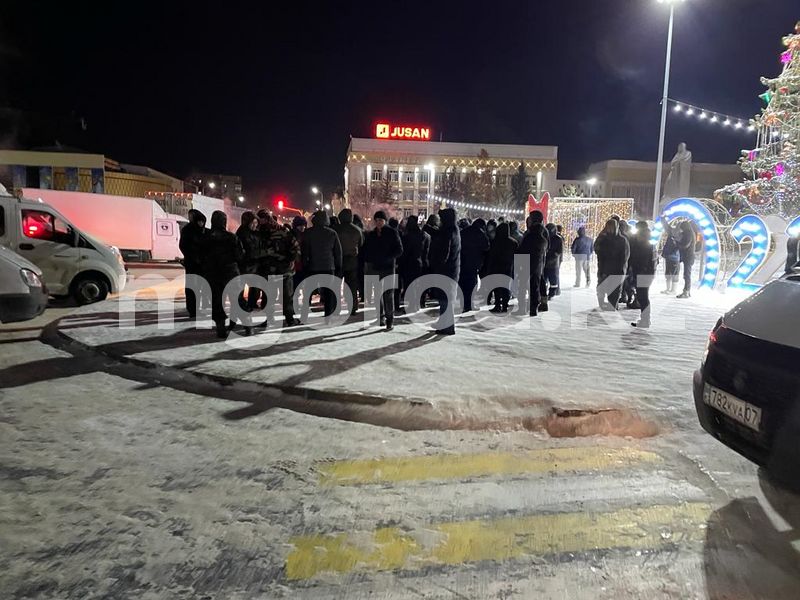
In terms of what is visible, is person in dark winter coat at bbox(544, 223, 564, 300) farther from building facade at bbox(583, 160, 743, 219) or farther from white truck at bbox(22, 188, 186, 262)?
building facade at bbox(583, 160, 743, 219)

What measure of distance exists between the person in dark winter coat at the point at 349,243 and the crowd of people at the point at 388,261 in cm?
2

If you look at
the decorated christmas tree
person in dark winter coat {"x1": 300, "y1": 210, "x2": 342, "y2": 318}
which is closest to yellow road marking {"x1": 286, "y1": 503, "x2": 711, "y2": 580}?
person in dark winter coat {"x1": 300, "y1": 210, "x2": 342, "y2": 318}

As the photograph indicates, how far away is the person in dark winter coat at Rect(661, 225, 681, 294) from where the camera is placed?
1433cm

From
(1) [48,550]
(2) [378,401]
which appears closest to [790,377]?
(2) [378,401]

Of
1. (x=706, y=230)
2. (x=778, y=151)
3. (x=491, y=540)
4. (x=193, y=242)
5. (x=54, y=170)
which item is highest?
(x=54, y=170)

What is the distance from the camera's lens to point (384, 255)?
8.71 meters

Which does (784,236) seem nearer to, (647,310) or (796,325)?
(647,310)

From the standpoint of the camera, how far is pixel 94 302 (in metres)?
10.9

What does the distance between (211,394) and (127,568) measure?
9.84 feet

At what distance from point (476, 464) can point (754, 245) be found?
14265 millimetres

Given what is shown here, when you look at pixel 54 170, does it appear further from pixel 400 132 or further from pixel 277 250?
pixel 277 250

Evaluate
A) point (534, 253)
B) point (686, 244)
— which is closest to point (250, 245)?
point (534, 253)

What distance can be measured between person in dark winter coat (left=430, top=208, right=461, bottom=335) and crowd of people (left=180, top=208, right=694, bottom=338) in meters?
0.02

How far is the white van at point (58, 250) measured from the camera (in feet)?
32.7
